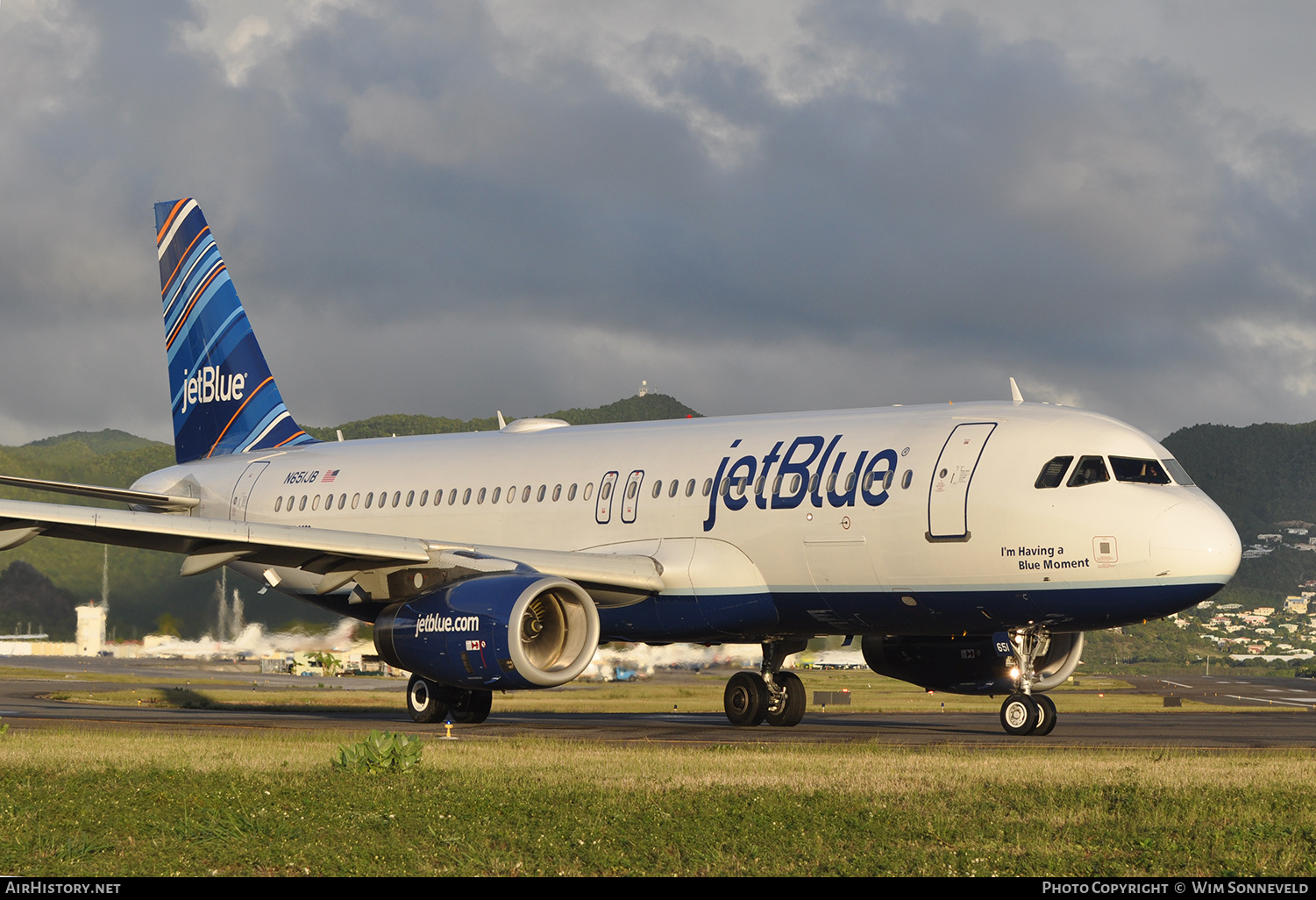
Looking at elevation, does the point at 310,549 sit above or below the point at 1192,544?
above

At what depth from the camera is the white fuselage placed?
18922 millimetres

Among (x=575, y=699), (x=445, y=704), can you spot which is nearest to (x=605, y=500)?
(x=445, y=704)

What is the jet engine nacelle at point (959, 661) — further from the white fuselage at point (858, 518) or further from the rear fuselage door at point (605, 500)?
the rear fuselage door at point (605, 500)

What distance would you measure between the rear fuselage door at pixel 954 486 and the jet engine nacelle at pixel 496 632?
15.9 ft

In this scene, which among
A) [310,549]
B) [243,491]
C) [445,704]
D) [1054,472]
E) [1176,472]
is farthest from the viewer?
[243,491]

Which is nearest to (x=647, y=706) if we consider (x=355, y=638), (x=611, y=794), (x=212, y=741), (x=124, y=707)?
(x=355, y=638)

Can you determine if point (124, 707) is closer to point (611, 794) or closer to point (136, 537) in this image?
point (136, 537)

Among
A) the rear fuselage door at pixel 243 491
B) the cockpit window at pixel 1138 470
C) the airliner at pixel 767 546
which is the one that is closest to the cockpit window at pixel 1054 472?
the airliner at pixel 767 546

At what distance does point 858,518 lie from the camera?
20406 millimetres

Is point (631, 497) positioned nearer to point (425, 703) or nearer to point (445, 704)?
point (445, 704)

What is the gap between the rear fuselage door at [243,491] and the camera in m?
29.2

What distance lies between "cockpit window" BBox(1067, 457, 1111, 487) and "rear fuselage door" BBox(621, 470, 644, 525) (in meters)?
7.01

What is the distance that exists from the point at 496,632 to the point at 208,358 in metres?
16.0
